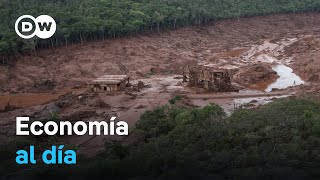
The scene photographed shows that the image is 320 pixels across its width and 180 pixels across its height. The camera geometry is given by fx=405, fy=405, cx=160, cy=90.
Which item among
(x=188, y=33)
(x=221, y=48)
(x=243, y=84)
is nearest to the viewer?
(x=243, y=84)

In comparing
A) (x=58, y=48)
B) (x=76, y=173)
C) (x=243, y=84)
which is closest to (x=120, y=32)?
(x=58, y=48)

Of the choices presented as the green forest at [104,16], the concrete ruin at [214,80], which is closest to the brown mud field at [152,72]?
the concrete ruin at [214,80]

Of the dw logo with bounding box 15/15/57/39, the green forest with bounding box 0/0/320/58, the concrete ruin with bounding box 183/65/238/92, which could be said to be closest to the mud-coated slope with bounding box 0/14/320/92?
the green forest with bounding box 0/0/320/58

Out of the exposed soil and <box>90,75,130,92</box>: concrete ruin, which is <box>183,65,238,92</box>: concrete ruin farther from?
<box>90,75,130,92</box>: concrete ruin

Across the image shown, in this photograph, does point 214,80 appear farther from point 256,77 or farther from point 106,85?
point 106,85

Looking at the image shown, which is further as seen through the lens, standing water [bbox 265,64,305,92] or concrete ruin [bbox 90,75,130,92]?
standing water [bbox 265,64,305,92]

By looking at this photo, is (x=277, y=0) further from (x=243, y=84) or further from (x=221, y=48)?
(x=243, y=84)
